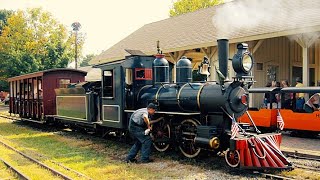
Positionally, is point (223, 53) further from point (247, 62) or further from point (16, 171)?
point (16, 171)

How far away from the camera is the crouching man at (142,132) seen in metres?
8.02

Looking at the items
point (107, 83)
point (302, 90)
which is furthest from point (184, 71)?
point (302, 90)

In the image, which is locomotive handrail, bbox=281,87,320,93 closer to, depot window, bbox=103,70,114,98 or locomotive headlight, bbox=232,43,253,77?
locomotive headlight, bbox=232,43,253,77

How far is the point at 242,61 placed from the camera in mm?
6875

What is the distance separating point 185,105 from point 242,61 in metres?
1.75

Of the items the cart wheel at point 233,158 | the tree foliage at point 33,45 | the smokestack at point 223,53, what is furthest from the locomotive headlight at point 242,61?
the tree foliage at point 33,45

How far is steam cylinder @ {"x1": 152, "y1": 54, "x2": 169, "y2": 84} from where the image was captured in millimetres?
9141

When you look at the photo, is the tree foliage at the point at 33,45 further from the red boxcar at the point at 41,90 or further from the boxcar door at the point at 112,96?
the boxcar door at the point at 112,96

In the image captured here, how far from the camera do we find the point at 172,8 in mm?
45219

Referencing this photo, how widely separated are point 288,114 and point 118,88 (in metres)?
5.26

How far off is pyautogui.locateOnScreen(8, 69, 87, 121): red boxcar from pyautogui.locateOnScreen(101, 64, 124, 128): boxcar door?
4.28 metres

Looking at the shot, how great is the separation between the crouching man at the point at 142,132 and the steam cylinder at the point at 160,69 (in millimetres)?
1307

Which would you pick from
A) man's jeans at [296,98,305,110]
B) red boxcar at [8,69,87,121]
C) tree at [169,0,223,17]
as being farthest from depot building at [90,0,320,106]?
tree at [169,0,223,17]

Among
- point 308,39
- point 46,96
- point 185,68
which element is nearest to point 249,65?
point 185,68
